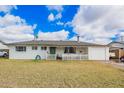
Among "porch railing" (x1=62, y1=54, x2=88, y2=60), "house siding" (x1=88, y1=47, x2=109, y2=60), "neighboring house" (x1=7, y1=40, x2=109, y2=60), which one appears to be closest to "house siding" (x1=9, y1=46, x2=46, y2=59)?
"neighboring house" (x1=7, y1=40, x2=109, y2=60)

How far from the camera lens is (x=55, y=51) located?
2702 centimetres

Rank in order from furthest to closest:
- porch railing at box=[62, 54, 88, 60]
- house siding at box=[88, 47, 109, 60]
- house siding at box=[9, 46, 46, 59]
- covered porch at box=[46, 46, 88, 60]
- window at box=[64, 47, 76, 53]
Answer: window at box=[64, 47, 76, 53] < house siding at box=[88, 47, 109, 60] < house siding at box=[9, 46, 46, 59] < covered porch at box=[46, 46, 88, 60] < porch railing at box=[62, 54, 88, 60]

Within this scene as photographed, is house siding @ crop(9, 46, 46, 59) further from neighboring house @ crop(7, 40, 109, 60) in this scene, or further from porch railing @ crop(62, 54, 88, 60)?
porch railing @ crop(62, 54, 88, 60)

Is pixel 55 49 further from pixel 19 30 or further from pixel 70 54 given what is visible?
pixel 19 30

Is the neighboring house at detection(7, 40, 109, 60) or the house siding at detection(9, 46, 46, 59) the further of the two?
the house siding at detection(9, 46, 46, 59)

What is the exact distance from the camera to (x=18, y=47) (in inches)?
1033

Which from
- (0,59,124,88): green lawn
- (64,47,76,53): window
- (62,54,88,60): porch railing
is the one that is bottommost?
(0,59,124,88): green lawn

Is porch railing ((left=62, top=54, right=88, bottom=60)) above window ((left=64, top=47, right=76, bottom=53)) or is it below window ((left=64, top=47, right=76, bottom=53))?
below

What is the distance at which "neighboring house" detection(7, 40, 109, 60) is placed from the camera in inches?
1014

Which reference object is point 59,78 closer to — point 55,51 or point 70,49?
point 55,51

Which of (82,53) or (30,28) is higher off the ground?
(30,28)
